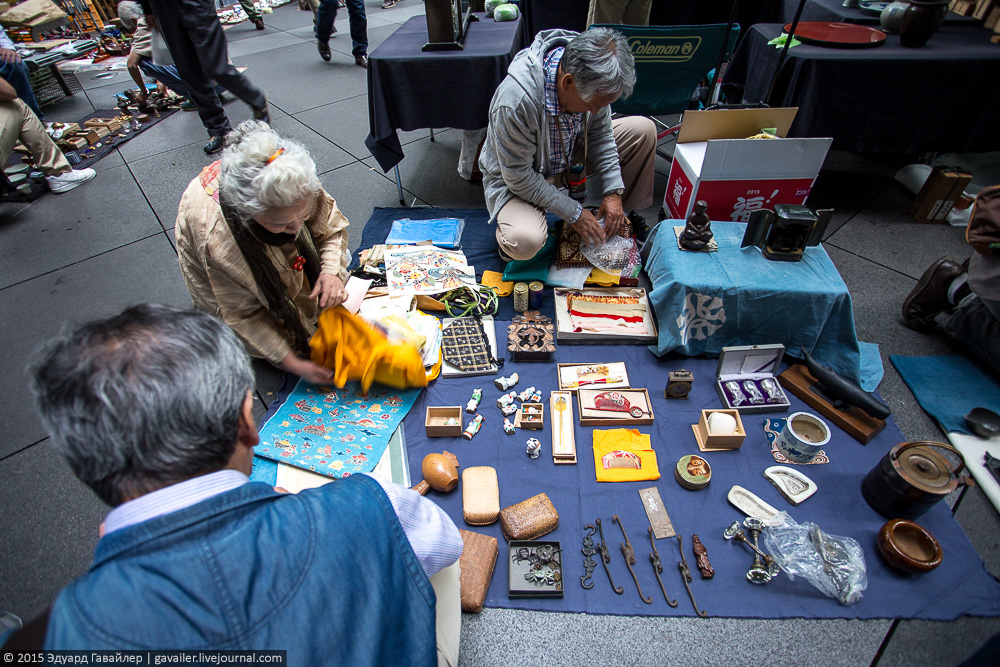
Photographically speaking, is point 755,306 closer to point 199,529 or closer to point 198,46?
point 199,529

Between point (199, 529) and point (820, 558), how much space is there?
1781 millimetres

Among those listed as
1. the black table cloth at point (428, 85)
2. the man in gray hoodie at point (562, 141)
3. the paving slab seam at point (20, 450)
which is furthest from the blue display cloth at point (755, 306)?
the paving slab seam at point (20, 450)

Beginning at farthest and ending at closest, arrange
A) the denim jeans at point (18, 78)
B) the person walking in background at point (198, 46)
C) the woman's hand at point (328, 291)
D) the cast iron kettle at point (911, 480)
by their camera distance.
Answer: the denim jeans at point (18, 78) < the person walking in background at point (198, 46) < the woman's hand at point (328, 291) < the cast iron kettle at point (911, 480)

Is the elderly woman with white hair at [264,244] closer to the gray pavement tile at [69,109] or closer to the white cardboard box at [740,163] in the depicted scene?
the white cardboard box at [740,163]

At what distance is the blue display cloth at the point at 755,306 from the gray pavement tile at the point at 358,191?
208 centimetres

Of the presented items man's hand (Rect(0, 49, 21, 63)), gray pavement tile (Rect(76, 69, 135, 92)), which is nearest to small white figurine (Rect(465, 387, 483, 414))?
man's hand (Rect(0, 49, 21, 63))

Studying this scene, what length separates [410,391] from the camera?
6.93ft

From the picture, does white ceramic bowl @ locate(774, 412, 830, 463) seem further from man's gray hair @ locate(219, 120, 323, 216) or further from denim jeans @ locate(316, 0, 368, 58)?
denim jeans @ locate(316, 0, 368, 58)

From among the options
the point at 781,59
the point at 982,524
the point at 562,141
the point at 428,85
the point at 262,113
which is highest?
the point at 781,59

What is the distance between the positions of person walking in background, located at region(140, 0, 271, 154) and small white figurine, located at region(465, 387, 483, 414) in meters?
3.63

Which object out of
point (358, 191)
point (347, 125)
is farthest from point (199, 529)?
point (347, 125)

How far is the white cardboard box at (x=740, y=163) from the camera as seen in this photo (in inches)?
89.6

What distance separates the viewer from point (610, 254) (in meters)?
2.47

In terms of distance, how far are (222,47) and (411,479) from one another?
13.0ft
